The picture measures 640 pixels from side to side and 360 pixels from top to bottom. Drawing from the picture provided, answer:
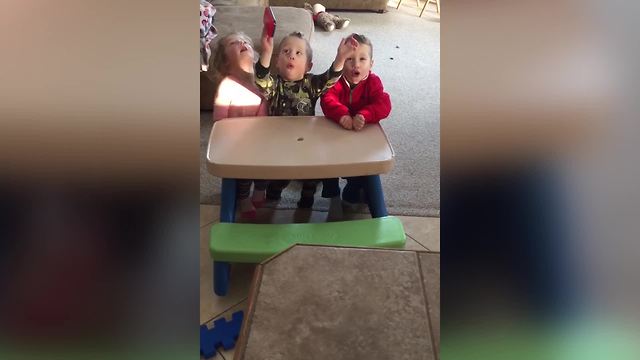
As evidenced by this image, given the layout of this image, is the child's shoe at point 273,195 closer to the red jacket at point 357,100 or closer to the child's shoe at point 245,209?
the child's shoe at point 245,209

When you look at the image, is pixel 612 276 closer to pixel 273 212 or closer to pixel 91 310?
pixel 91 310

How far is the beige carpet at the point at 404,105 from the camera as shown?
62.1 inches

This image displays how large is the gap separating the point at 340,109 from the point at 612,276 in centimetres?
118

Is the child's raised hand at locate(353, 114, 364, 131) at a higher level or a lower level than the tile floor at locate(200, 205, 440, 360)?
higher

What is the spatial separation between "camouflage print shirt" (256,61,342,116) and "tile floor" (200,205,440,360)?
0.28 metres

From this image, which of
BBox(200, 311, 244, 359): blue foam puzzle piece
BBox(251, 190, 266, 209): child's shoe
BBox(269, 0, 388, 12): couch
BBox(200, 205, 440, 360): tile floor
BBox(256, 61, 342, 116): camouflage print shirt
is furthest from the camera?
BBox(269, 0, 388, 12): couch

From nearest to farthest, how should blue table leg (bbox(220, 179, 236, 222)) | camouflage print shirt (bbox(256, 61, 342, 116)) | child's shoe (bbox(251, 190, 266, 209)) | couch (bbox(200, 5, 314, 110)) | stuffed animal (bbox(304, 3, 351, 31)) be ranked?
blue table leg (bbox(220, 179, 236, 222))
camouflage print shirt (bbox(256, 61, 342, 116))
child's shoe (bbox(251, 190, 266, 209))
couch (bbox(200, 5, 314, 110))
stuffed animal (bbox(304, 3, 351, 31))

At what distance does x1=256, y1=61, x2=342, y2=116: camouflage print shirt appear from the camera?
149 cm

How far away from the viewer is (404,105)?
87.9 inches

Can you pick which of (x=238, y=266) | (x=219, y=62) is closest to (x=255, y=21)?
(x=219, y=62)

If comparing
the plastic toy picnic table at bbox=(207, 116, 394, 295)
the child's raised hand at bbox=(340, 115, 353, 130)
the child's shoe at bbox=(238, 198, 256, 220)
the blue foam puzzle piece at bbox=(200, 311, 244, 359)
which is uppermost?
the child's raised hand at bbox=(340, 115, 353, 130)

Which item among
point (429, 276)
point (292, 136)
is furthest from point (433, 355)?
point (292, 136)

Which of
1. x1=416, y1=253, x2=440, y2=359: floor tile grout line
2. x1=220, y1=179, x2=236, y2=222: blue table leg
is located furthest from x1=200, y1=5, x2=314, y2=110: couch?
x1=416, y1=253, x2=440, y2=359: floor tile grout line

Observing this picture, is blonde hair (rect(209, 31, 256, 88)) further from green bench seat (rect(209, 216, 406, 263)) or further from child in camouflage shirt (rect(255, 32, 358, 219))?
green bench seat (rect(209, 216, 406, 263))
